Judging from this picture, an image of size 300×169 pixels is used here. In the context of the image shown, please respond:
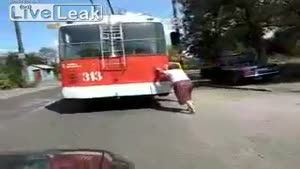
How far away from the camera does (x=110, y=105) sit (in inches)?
792

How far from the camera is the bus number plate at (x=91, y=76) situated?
57.2 feet

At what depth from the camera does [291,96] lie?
1988cm

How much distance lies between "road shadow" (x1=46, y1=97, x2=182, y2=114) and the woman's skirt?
79 centimetres

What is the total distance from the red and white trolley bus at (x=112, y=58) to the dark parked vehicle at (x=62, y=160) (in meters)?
13.8

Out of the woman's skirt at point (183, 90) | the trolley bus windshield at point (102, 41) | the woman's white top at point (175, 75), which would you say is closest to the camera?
the woman's skirt at point (183, 90)

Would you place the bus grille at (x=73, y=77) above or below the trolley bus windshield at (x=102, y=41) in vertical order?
below

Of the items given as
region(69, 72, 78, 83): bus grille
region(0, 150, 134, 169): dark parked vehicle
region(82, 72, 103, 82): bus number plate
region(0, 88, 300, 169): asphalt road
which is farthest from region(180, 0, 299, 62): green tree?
region(0, 150, 134, 169): dark parked vehicle

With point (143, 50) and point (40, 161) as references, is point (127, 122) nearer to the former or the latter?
point (143, 50)

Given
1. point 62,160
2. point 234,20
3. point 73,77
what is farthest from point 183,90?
point 234,20

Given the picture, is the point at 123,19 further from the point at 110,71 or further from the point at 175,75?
the point at 175,75

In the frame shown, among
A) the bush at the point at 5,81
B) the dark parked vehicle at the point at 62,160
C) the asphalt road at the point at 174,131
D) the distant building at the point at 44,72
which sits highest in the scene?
the dark parked vehicle at the point at 62,160

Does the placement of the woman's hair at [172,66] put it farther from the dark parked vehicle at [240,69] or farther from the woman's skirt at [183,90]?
the dark parked vehicle at [240,69]

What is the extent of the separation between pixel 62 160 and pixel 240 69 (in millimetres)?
25778

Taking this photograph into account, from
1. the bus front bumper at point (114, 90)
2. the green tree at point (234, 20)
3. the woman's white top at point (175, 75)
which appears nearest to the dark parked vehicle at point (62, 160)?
the woman's white top at point (175, 75)
